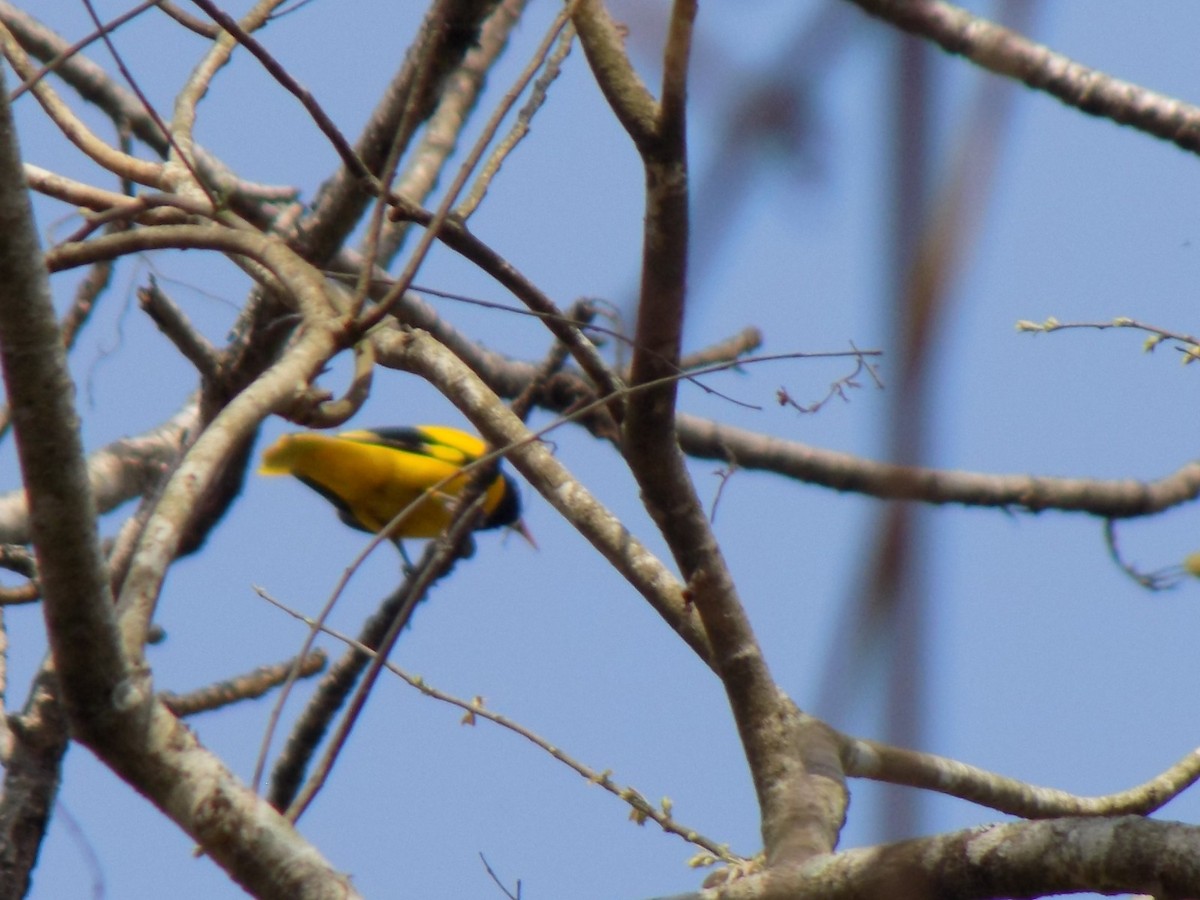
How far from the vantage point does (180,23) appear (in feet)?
9.86

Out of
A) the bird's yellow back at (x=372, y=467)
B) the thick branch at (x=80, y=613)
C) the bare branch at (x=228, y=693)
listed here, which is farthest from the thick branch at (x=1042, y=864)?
the bird's yellow back at (x=372, y=467)

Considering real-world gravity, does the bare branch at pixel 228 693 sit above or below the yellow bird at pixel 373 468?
below

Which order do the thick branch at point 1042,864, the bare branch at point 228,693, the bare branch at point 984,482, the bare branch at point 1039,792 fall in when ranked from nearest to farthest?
the thick branch at point 1042,864, the bare branch at point 1039,792, the bare branch at point 228,693, the bare branch at point 984,482

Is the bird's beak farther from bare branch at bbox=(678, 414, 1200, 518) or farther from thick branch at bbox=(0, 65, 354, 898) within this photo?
thick branch at bbox=(0, 65, 354, 898)

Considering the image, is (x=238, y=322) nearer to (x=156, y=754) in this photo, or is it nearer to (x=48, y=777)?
(x=48, y=777)

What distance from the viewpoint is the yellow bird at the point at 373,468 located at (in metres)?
6.22

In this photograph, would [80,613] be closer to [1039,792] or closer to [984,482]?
[1039,792]

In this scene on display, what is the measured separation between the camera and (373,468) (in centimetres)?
623

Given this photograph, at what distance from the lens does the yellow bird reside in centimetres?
622

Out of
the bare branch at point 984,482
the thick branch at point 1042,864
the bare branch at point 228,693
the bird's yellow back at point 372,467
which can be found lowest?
the thick branch at point 1042,864

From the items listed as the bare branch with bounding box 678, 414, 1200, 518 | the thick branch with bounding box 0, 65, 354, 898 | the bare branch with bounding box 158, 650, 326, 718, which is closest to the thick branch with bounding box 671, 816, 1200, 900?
the thick branch with bounding box 0, 65, 354, 898

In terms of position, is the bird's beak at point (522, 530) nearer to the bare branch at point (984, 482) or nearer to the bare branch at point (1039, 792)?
the bare branch at point (984, 482)

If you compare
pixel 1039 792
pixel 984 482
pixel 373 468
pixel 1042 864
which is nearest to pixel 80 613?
pixel 1042 864

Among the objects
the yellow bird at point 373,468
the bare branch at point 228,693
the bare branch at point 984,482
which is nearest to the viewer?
the bare branch at point 228,693
